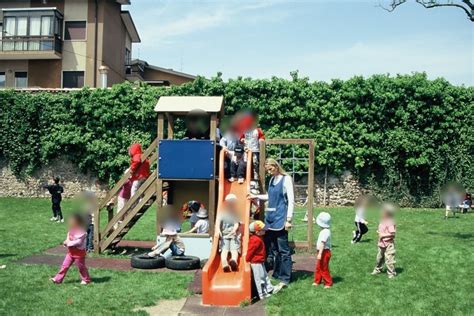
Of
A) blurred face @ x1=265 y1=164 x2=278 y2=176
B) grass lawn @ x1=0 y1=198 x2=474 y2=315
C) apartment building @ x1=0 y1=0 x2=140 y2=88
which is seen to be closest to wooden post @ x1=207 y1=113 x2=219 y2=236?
grass lawn @ x1=0 y1=198 x2=474 y2=315

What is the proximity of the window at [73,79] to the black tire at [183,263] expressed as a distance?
27.6m

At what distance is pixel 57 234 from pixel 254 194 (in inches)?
309

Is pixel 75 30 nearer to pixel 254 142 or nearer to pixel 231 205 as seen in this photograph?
pixel 254 142

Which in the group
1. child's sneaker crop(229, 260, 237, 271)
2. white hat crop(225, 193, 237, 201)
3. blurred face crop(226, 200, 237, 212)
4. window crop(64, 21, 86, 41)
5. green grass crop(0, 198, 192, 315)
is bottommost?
green grass crop(0, 198, 192, 315)

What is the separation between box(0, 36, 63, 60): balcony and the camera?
3578cm

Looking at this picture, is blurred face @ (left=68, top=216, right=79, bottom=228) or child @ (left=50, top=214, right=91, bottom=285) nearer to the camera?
child @ (left=50, top=214, right=91, bottom=285)

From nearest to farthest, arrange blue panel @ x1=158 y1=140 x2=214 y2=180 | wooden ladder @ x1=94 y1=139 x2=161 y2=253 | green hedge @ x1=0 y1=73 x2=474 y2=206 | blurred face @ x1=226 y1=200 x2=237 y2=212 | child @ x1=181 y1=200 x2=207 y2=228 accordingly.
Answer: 1. blurred face @ x1=226 y1=200 x2=237 y2=212
2. blue panel @ x1=158 y1=140 x2=214 y2=180
3. wooden ladder @ x1=94 y1=139 x2=161 y2=253
4. child @ x1=181 y1=200 x2=207 y2=228
5. green hedge @ x1=0 y1=73 x2=474 y2=206

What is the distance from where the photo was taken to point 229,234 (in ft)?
32.5

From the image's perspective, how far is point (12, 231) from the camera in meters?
16.7

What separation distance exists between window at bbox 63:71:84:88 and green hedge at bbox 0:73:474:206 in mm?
11062

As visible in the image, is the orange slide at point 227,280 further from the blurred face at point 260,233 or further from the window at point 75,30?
the window at point 75,30

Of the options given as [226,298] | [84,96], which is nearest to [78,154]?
[84,96]

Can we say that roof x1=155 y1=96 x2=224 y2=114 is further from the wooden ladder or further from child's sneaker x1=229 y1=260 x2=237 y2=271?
child's sneaker x1=229 y1=260 x2=237 y2=271

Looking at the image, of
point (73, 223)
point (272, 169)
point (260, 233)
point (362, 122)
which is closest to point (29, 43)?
point (362, 122)
